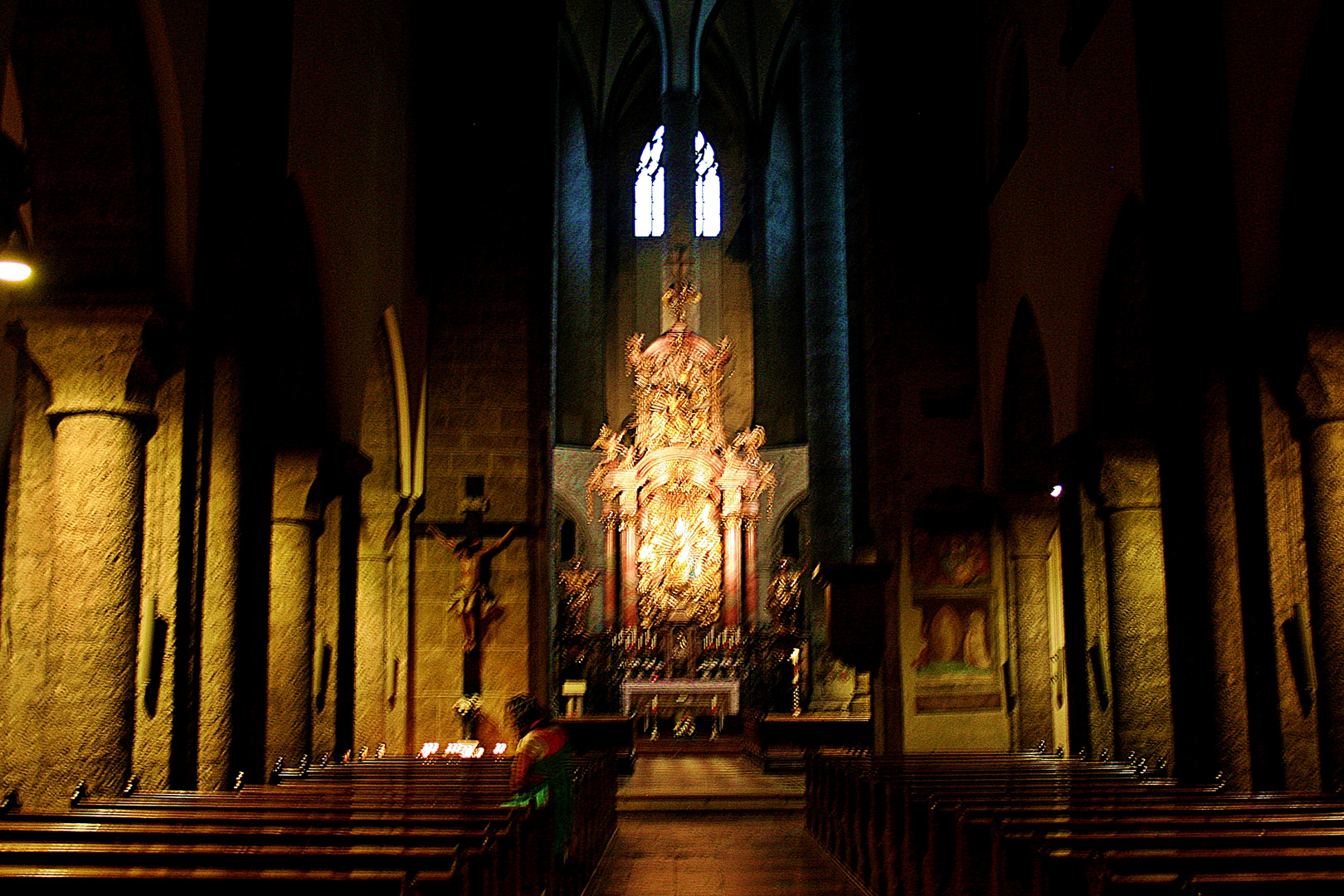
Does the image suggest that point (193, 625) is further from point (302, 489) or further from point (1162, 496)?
point (1162, 496)

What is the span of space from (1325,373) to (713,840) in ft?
23.4

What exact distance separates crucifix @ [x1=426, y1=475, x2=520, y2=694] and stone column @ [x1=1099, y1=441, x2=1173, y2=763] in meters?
7.16

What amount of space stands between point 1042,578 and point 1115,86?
20.1ft

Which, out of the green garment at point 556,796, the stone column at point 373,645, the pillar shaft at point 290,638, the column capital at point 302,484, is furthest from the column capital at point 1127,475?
the stone column at point 373,645

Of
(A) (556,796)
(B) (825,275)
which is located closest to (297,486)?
(A) (556,796)

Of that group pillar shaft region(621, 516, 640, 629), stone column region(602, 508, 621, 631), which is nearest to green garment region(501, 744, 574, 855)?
pillar shaft region(621, 516, 640, 629)

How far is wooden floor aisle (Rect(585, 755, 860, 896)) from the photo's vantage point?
9.70m

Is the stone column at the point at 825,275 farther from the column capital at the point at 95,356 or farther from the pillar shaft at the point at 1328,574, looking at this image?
the column capital at the point at 95,356

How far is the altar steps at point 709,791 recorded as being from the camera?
49.9 feet

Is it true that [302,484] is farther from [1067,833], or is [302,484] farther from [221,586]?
[1067,833]

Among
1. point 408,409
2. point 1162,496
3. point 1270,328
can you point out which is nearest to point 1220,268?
point 1270,328

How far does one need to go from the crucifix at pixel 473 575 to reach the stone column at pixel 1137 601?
7159 mm

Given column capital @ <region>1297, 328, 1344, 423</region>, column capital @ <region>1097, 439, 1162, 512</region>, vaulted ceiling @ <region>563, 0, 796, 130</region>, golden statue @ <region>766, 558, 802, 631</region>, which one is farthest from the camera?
vaulted ceiling @ <region>563, 0, 796, 130</region>

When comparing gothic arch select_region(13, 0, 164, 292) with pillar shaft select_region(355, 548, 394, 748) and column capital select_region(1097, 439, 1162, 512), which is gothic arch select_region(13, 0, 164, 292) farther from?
column capital select_region(1097, 439, 1162, 512)
